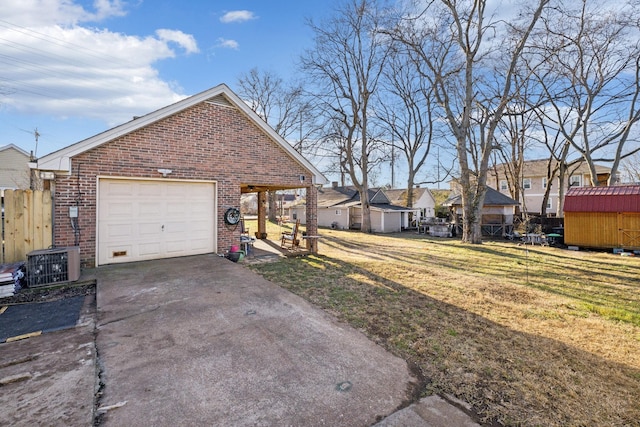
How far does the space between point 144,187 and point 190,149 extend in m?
1.60

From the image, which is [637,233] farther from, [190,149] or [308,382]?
[190,149]

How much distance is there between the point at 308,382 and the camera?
293 cm

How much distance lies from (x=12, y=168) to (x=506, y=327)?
34.0 meters

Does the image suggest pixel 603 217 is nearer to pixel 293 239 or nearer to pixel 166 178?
Answer: pixel 293 239

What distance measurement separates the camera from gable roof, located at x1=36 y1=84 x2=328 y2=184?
21.4 feet

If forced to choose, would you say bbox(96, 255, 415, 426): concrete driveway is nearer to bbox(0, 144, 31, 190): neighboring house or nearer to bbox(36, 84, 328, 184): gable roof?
bbox(36, 84, 328, 184): gable roof

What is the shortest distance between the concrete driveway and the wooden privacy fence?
→ 261 cm

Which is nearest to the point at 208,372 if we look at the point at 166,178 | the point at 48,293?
the point at 48,293

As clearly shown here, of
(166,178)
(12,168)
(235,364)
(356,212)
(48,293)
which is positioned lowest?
(235,364)

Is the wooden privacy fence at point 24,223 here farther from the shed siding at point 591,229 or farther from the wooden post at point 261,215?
the shed siding at point 591,229

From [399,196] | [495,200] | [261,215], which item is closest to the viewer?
[261,215]

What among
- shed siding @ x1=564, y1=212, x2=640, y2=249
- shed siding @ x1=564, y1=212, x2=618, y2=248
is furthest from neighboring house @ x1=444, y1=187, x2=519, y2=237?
shed siding @ x1=564, y1=212, x2=640, y2=249

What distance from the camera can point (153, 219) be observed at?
794 cm

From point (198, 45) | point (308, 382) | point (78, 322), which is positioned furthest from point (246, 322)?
point (198, 45)
